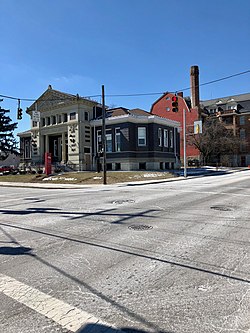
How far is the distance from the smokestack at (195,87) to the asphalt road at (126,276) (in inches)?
2132

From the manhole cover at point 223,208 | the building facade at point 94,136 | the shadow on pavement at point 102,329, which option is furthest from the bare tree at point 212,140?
the shadow on pavement at point 102,329

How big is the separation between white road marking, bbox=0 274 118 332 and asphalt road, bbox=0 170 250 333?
1 centimetres

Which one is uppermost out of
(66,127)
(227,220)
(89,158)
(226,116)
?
(226,116)

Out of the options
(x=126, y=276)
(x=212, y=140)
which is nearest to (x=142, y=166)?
(x=212, y=140)

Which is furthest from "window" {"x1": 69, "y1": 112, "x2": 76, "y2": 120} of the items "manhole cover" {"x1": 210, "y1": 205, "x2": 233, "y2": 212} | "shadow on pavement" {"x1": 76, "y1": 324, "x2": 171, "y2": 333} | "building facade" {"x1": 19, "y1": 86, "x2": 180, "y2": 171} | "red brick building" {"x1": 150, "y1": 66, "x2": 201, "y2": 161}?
"shadow on pavement" {"x1": 76, "y1": 324, "x2": 171, "y2": 333}

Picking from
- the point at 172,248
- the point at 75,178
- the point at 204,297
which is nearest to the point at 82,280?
the point at 204,297

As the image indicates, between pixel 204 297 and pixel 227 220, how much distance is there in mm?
4632

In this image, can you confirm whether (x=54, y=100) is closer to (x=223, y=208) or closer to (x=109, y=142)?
(x=109, y=142)

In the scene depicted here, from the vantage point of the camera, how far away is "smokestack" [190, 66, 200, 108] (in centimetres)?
5756

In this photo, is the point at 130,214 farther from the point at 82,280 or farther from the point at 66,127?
the point at 66,127

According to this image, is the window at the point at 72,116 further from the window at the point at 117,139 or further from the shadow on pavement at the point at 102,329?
the shadow on pavement at the point at 102,329

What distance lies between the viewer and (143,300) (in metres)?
3.22

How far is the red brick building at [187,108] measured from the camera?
57.4 meters

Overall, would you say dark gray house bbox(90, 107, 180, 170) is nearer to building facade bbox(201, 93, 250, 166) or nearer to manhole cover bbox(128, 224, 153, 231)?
manhole cover bbox(128, 224, 153, 231)
